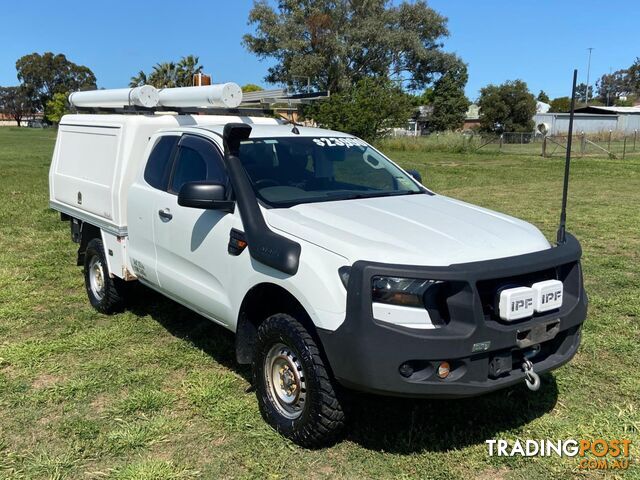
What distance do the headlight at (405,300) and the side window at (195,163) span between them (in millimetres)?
1628

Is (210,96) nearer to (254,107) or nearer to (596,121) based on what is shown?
(254,107)

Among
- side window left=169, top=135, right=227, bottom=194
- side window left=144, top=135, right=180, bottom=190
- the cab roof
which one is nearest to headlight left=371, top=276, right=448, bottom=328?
side window left=169, top=135, right=227, bottom=194

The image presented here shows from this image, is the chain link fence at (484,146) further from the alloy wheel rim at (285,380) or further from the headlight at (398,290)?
the headlight at (398,290)

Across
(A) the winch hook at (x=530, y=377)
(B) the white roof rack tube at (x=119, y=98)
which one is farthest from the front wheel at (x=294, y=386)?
(B) the white roof rack tube at (x=119, y=98)

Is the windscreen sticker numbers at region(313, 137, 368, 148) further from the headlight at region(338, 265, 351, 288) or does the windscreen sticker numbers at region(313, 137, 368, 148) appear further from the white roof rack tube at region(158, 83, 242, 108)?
the headlight at region(338, 265, 351, 288)

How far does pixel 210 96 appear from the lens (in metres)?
4.98

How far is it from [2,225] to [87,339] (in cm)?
624

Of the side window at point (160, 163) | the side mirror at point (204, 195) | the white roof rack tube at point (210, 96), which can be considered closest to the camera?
the side mirror at point (204, 195)

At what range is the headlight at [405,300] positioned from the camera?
9.65ft

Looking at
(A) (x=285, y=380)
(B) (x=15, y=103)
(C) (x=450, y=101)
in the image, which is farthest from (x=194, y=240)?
(B) (x=15, y=103)

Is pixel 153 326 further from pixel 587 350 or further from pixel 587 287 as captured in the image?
pixel 587 287

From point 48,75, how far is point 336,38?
74.1m

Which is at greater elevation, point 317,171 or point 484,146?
point 317,171

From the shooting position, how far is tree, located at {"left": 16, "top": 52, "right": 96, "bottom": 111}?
99500mm
